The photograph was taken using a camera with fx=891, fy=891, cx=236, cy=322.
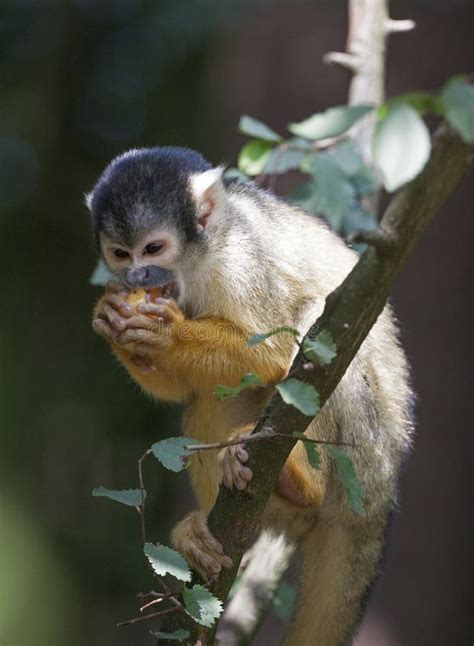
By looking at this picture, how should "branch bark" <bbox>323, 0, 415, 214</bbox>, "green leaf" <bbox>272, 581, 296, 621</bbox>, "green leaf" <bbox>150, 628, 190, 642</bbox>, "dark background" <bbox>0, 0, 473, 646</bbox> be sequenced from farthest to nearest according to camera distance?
"dark background" <bbox>0, 0, 473, 646</bbox> → "branch bark" <bbox>323, 0, 415, 214</bbox> → "green leaf" <bbox>272, 581, 296, 621</bbox> → "green leaf" <bbox>150, 628, 190, 642</bbox>

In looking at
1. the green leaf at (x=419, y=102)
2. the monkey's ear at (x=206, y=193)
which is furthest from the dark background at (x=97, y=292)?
the green leaf at (x=419, y=102)

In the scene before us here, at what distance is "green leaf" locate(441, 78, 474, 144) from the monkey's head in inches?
65.4

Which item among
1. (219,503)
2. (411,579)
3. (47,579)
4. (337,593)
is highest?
(219,503)

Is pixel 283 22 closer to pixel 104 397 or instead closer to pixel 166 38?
pixel 166 38

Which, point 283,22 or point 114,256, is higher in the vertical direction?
point 283,22

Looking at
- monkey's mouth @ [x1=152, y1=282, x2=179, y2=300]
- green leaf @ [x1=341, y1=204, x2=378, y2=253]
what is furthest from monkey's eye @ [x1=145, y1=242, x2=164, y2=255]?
green leaf @ [x1=341, y1=204, x2=378, y2=253]

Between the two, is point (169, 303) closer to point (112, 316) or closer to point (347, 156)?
point (112, 316)

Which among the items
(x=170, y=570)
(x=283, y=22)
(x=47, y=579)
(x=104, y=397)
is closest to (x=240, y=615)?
(x=170, y=570)

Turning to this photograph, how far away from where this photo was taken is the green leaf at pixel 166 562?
6.32 feet

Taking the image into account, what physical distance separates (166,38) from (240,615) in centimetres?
394

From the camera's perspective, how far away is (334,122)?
1.60 metres

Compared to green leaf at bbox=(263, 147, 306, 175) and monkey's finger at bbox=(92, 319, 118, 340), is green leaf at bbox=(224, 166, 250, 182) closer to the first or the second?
green leaf at bbox=(263, 147, 306, 175)

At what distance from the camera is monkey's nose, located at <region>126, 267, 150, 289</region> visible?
282cm

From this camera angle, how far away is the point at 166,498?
591 cm
